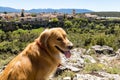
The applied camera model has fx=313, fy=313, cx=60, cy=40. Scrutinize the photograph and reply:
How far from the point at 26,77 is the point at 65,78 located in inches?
91.7

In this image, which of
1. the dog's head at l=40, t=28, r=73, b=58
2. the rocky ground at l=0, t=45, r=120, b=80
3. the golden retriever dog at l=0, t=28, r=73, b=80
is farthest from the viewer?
the rocky ground at l=0, t=45, r=120, b=80

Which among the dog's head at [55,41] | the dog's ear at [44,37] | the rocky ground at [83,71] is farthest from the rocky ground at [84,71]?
the dog's ear at [44,37]

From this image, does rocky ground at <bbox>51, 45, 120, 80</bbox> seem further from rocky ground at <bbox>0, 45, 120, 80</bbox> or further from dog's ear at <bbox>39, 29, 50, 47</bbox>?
dog's ear at <bbox>39, 29, 50, 47</bbox>

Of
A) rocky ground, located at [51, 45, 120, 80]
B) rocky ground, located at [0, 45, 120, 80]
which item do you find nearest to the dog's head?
rocky ground, located at [0, 45, 120, 80]

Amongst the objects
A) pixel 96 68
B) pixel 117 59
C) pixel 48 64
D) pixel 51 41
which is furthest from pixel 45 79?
pixel 117 59

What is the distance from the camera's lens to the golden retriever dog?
4.06 meters

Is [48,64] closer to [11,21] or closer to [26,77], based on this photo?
[26,77]

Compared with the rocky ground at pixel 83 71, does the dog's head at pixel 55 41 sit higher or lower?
higher

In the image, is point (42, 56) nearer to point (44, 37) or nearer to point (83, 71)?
point (44, 37)

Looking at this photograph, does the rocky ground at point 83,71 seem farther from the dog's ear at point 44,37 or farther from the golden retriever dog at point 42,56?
the dog's ear at point 44,37

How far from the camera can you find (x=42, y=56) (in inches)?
165

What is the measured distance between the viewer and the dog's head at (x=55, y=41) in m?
4.18

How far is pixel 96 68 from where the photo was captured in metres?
7.19

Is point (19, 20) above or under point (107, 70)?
under
